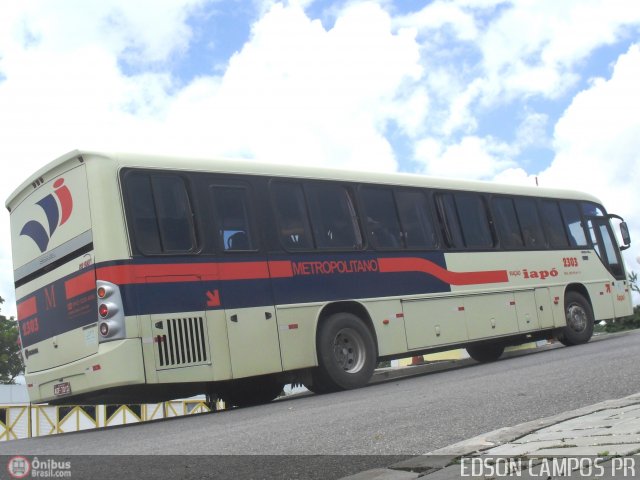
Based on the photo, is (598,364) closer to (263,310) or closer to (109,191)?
(263,310)

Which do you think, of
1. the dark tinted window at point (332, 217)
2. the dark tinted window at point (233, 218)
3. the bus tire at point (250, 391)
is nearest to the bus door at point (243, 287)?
the dark tinted window at point (233, 218)

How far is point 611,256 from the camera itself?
17.4 metres

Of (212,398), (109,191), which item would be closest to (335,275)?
(212,398)

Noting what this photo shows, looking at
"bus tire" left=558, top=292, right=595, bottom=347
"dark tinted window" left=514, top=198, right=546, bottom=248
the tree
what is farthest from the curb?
the tree

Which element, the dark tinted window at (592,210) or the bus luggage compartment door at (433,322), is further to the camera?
the dark tinted window at (592,210)

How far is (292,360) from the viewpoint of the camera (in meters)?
10.5

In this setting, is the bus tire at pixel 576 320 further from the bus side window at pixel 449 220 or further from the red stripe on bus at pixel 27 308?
the red stripe on bus at pixel 27 308

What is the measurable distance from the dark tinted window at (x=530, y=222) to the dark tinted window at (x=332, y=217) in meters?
4.76

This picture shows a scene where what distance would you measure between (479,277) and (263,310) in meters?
4.98

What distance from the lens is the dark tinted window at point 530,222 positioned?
602 inches

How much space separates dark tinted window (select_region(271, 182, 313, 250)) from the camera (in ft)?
35.9

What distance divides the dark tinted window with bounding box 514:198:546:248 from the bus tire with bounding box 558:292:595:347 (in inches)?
56.2

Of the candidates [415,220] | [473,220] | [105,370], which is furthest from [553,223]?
[105,370]

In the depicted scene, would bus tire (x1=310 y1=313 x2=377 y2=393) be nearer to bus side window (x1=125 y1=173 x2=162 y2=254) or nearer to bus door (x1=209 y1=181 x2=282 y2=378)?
bus door (x1=209 y1=181 x2=282 y2=378)
